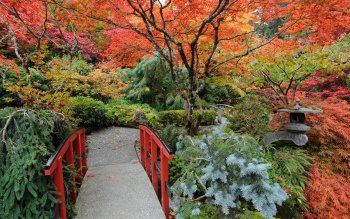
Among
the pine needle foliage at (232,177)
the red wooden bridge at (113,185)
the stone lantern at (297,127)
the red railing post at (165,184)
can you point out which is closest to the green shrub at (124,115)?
the red wooden bridge at (113,185)

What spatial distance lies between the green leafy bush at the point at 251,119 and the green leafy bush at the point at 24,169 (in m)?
4.52

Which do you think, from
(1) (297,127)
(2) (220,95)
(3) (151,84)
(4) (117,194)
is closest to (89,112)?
(3) (151,84)

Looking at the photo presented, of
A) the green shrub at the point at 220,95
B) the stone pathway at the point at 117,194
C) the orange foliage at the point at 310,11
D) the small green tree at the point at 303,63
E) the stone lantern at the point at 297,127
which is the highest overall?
the orange foliage at the point at 310,11

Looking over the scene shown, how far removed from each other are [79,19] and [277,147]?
202 inches

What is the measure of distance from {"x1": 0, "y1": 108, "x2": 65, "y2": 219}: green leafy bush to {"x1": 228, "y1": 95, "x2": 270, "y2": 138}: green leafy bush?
4.52m

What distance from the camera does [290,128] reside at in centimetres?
458

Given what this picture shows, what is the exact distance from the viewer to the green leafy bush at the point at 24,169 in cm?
217

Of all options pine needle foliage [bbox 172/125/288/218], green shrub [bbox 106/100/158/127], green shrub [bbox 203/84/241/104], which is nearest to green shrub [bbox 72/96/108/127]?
green shrub [bbox 106/100/158/127]

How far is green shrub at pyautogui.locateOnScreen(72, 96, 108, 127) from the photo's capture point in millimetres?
7395

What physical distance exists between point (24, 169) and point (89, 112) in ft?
18.2

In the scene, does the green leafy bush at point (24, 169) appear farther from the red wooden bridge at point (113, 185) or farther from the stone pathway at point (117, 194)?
the stone pathway at point (117, 194)

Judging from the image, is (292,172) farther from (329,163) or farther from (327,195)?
(329,163)

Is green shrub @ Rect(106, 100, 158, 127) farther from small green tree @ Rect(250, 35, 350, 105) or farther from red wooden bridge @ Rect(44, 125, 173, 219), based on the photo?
small green tree @ Rect(250, 35, 350, 105)

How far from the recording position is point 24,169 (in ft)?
7.19
